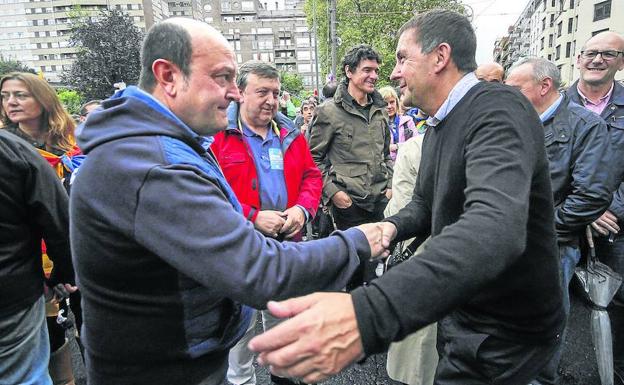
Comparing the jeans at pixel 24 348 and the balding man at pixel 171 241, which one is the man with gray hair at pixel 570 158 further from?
the jeans at pixel 24 348

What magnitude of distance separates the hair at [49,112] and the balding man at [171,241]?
2.37 m

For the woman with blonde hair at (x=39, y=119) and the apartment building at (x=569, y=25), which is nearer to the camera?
the woman with blonde hair at (x=39, y=119)

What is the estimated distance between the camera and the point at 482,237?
1.02m

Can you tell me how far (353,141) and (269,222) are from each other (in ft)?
4.97

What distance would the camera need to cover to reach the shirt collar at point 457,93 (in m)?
1.59

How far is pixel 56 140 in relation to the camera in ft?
11.0

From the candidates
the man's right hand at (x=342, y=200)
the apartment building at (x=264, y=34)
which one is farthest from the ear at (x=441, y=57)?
the apartment building at (x=264, y=34)

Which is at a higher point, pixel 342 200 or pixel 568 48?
pixel 568 48

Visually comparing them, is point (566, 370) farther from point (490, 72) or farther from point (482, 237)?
point (482, 237)

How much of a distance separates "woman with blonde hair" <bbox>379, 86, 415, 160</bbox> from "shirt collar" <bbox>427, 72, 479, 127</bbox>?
12.2 feet

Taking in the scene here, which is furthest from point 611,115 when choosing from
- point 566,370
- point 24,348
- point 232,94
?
point 24,348

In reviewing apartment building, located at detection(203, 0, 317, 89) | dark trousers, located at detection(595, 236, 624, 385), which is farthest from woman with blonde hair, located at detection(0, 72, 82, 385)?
apartment building, located at detection(203, 0, 317, 89)

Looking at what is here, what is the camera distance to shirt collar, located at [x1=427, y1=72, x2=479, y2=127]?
1590 millimetres

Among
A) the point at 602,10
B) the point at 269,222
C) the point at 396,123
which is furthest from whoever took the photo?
the point at 602,10
